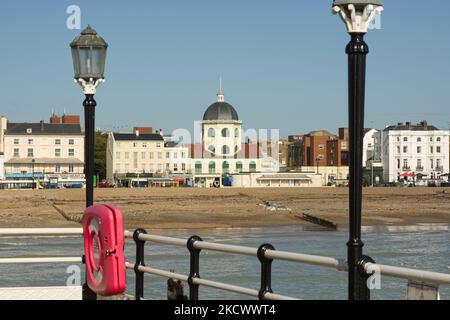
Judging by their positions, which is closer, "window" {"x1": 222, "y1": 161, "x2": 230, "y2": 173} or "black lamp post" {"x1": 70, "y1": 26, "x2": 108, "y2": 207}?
"black lamp post" {"x1": 70, "y1": 26, "x2": 108, "y2": 207}

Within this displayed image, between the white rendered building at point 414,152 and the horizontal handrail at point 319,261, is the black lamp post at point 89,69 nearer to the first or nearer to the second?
the horizontal handrail at point 319,261

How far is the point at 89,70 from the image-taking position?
11.8 meters

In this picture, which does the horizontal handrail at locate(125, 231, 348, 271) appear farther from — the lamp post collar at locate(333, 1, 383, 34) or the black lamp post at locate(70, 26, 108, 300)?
the black lamp post at locate(70, 26, 108, 300)

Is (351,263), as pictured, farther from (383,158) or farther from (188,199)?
(383,158)

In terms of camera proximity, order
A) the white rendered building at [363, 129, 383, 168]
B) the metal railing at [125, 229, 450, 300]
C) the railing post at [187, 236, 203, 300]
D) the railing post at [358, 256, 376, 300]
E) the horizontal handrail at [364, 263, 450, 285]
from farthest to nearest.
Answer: the white rendered building at [363, 129, 383, 168]
the railing post at [187, 236, 203, 300]
the railing post at [358, 256, 376, 300]
the metal railing at [125, 229, 450, 300]
the horizontal handrail at [364, 263, 450, 285]

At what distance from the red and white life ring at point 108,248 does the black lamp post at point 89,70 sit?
2318mm

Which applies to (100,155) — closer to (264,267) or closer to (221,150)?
(221,150)

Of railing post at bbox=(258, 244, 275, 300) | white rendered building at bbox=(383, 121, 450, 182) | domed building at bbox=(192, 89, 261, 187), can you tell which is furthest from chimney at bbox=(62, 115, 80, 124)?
railing post at bbox=(258, 244, 275, 300)

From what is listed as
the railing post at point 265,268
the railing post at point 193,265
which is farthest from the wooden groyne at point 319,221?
the railing post at point 265,268

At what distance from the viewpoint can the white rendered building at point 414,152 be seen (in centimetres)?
12688

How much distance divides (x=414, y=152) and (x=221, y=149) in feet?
94.3

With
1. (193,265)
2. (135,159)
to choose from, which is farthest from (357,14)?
(135,159)

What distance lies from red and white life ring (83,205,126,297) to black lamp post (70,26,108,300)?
91.3 inches

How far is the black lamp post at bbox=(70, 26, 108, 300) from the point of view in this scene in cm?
1166
